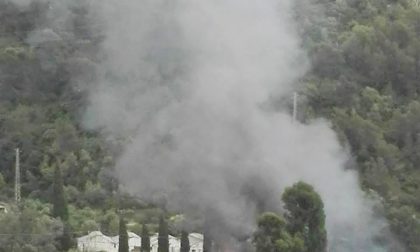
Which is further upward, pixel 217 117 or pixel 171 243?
pixel 217 117

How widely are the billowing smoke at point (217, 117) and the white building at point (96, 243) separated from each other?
1.85 meters

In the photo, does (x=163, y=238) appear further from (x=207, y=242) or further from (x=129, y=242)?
(x=129, y=242)

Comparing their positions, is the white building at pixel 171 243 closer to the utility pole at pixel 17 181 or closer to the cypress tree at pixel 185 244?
the cypress tree at pixel 185 244

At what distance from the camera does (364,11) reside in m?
46.3

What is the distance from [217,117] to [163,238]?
5060 millimetres

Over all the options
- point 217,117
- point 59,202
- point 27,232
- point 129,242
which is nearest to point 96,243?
point 129,242

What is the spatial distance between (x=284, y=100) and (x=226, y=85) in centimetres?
229

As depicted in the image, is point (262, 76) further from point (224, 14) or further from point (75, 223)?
point (75, 223)

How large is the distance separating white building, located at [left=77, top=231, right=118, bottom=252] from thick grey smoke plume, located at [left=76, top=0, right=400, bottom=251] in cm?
191

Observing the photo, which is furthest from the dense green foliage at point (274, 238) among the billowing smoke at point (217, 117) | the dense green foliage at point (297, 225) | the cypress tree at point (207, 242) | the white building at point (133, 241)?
the white building at point (133, 241)

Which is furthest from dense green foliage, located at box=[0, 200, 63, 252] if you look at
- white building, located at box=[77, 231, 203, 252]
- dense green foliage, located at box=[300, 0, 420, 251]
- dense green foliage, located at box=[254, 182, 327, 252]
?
Result: dense green foliage, located at box=[300, 0, 420, 251]

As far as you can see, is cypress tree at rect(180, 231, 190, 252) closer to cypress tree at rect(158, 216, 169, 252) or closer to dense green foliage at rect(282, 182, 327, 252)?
cypress tree at rect(158, 216, 169, 252)

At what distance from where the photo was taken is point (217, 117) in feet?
111

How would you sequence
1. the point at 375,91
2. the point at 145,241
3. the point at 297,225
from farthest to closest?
the point at 375,91 → the point at 145,241 → the point at 297,225
